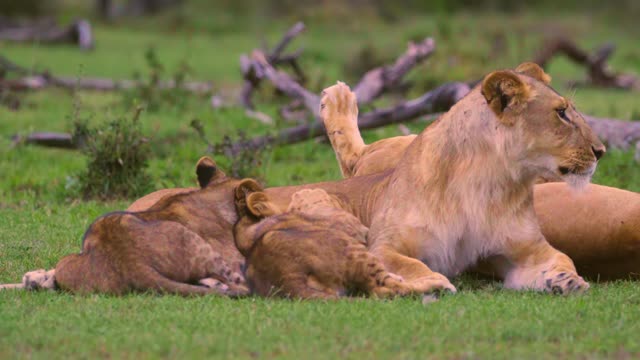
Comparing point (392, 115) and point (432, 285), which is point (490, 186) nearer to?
point (432, 285)

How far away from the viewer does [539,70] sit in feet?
19.1

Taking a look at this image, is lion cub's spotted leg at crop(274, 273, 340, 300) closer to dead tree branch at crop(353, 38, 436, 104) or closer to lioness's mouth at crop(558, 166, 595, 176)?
lioness's mouth at crop(558, 166, 595, 176)

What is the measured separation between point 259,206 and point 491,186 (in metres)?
1.04

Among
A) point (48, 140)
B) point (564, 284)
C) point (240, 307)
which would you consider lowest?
point (48, 140)

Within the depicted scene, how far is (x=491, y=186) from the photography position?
18.2ft

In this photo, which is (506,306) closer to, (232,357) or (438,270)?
(438,270)

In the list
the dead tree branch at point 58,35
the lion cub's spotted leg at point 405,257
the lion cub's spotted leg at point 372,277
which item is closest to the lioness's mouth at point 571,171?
the lion cub's spotted leg at point 405,257

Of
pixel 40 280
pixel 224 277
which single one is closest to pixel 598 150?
pixel 224 277

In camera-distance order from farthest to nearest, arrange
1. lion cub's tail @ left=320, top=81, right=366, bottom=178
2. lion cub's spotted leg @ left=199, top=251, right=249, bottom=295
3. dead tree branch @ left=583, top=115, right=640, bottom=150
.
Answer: dead tree branch @ left=583, top=115, right=640, bottom=150, lion cub's tail @ left=320, top=81, right=366, bottom=178, lion cub's spotted leg @ left=199, top=251, right=249, bottom=295

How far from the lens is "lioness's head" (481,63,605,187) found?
5.46 meters

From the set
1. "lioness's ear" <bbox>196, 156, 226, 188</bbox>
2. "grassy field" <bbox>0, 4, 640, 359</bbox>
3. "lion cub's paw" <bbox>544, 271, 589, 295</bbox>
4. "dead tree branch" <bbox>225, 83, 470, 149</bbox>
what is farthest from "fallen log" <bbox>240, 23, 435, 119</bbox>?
"lion cub's paw" <bbox>544, 271, 589, 295</bbox>

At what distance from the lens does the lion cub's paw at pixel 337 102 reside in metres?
7.48

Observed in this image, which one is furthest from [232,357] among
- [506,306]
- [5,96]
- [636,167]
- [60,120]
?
[5,96]

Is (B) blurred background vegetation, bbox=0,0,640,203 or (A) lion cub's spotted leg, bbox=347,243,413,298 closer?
(A) lion cub's spotted leg, bbox=347,243,413,298
